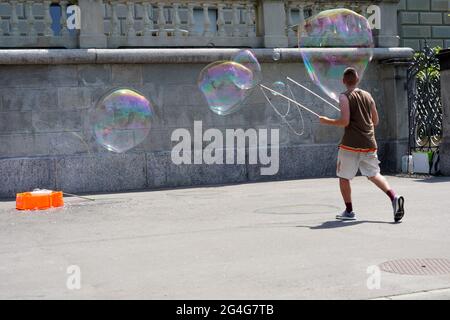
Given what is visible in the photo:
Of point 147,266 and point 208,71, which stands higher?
point 208,71

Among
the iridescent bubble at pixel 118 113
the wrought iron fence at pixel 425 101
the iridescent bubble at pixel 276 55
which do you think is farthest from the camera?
the wrought iron fence at pixel 425 101

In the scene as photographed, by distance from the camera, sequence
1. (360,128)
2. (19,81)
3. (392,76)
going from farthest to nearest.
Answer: (392,76)
(19,81)
(360,128)

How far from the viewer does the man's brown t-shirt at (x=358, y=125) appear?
27.7ft

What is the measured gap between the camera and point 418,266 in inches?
237

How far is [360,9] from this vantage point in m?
15.0

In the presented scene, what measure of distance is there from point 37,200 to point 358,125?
199 inches

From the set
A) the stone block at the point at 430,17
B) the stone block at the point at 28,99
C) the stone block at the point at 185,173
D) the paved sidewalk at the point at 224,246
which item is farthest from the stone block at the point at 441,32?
the stone block at the point at 28,99

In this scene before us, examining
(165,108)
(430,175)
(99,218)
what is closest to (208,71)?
(165,108)

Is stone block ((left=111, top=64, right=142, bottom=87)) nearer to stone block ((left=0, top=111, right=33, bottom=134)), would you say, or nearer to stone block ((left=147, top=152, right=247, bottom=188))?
→ stone block ((left=147, top=152, right=247, bottom=188))

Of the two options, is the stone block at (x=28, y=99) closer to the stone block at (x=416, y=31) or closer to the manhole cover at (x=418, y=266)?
the manhole cover at (x=418, y=266)

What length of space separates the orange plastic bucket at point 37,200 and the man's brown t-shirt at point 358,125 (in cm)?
475

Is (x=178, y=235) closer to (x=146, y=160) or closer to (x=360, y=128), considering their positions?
(x=360, y=128)
